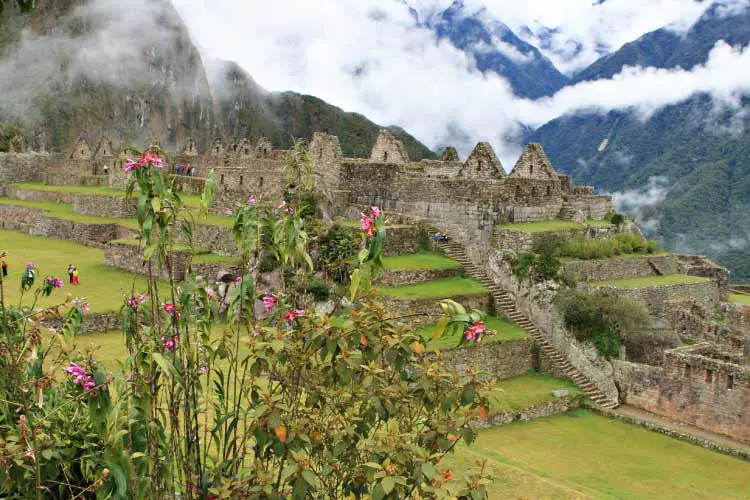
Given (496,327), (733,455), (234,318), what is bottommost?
(733,455)

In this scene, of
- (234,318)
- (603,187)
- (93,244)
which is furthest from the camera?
(603,187)

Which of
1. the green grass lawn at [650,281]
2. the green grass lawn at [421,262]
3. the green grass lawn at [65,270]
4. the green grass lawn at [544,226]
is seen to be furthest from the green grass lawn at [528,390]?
the green grass lawn at [65,270]

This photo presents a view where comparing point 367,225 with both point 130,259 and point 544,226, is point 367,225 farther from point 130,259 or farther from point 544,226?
point 130,259

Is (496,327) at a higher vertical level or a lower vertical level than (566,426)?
higher

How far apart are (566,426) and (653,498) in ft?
10.8

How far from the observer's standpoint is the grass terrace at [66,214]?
91.2 ft

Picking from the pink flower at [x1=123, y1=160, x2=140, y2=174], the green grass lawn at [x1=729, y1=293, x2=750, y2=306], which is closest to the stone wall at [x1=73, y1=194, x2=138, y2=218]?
the green grass lawn at [x1=729, y1=293, x2=750, y2=306]

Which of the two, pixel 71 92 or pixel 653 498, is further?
pixel 71 92

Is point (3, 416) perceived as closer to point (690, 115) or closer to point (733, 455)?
point (733, 455)

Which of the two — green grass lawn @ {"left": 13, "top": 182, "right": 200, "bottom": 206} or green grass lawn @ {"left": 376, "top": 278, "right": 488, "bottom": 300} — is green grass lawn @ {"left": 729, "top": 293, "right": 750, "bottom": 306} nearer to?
green grass lawn @ {"left": 376, "top": 278, "right": 488, "bottom": 300}

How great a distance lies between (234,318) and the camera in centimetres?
593

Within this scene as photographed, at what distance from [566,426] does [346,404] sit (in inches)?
424

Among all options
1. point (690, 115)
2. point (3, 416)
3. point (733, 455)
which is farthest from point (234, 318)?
point (690, 115)

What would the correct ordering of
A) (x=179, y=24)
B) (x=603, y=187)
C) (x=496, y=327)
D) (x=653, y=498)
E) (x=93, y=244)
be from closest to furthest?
(x=653, y=498), (x=496, y=327), (x=93, y=244), (x=603, y=187), (x=179, y=24)
